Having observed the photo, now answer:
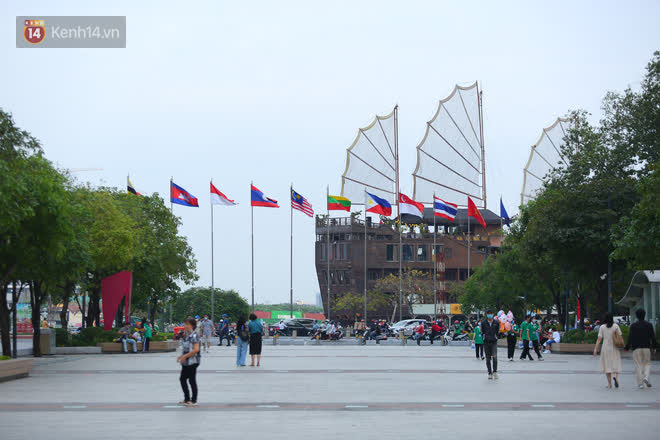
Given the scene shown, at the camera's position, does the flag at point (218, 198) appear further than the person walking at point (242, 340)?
Yes

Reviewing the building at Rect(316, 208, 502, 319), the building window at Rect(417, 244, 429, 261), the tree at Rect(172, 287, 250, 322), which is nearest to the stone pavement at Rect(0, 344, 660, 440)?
the building at Rect(316, 208, 502, 319)

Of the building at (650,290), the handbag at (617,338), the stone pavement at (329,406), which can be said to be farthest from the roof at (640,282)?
the handbag at (617,338)

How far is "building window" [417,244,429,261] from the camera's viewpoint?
99062mm

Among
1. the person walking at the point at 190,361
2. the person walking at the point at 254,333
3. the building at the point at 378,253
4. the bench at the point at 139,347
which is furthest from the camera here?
the building at the point at 378,253

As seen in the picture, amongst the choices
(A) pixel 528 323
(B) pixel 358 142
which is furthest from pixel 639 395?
(B) pixel 358 142

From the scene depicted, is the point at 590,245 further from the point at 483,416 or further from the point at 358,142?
the point at 358,142

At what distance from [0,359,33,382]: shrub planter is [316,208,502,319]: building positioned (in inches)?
2930

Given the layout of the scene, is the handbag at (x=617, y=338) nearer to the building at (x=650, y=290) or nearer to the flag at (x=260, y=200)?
the building at (x=650, y=290)

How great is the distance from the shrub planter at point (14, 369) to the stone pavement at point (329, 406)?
30 centimetres

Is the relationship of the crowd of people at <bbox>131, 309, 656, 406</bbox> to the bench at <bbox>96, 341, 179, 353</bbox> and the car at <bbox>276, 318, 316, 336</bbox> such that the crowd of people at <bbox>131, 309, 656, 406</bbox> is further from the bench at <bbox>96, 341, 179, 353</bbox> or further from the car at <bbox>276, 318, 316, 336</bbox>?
the car at <bbox>276, 318, 316, 336</bbox>

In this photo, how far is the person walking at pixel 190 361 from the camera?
13312mm

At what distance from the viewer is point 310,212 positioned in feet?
203

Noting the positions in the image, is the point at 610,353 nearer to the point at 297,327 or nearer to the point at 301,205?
the point at 301,205

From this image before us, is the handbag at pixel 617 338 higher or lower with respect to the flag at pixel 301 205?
lower
